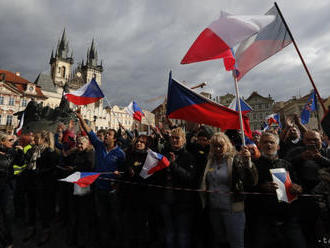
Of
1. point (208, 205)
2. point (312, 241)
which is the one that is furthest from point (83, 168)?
point (312, 241)

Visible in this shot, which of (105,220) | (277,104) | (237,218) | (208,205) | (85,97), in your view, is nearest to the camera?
(237,218)

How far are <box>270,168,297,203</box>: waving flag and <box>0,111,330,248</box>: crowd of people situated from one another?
4 centimetres

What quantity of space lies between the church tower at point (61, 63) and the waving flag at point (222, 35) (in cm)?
9319

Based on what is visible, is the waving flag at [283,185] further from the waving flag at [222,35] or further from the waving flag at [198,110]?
the waving flag at [222,35]

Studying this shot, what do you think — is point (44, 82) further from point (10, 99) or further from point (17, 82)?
point (10, 99)

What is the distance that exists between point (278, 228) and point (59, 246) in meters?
3.89

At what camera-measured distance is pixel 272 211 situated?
255 cm

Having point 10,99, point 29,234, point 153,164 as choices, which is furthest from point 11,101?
point 153,164

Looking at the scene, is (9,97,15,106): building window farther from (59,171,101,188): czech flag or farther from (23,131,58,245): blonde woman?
(59,171,101,188): czech flag

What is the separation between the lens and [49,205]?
175 inches

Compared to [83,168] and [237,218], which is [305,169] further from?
[83,168]

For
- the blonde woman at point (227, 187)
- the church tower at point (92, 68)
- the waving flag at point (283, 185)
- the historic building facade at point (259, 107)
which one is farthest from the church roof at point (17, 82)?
the historic building facade at point (259, 107)

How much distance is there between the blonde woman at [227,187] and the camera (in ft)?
8.20

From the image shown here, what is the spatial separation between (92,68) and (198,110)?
10461 centimetres
